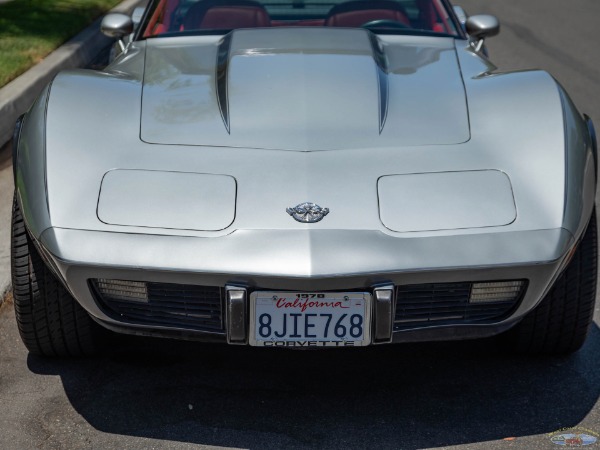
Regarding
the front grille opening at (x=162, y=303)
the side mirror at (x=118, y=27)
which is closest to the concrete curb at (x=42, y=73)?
the side mirror at (x=118, y=27)

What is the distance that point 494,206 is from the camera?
10.5 ft

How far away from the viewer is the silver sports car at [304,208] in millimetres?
3051

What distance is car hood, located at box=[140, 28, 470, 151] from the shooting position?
3.51m

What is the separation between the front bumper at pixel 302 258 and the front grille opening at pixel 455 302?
56 millimetres

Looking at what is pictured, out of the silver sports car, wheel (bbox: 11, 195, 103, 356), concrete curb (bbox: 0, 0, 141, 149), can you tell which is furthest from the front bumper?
concrete curb (bbox: 0, 0, 141, 149)

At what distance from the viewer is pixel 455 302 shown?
125 inches

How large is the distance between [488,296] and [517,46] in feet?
21.3

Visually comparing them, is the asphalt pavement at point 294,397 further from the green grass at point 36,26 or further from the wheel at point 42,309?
the green grass at point 36,26

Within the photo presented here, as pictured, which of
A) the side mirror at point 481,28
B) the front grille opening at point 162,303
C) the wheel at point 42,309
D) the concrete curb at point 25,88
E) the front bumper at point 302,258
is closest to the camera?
the front bumper at point 302,258

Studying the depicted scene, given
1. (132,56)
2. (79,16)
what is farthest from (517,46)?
(132,56)

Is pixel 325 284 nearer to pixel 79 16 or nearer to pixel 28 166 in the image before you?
pixel 28 166

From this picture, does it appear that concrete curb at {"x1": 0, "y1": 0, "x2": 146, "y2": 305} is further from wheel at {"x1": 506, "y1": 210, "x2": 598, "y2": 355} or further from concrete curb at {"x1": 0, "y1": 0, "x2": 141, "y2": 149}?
wheel at {"x1": 506, "y1": 210, "x2": 598, "y2": 355}

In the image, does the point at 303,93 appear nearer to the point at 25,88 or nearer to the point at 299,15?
the point at 299,15
